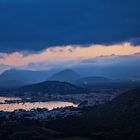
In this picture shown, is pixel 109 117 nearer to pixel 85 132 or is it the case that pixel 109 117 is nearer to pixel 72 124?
pixel 72 124

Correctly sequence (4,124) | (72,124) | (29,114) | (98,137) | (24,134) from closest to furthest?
(98,137) < (24,134) < (72,124) < (4,124) < (29,114)

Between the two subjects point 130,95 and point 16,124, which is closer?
point 16,124

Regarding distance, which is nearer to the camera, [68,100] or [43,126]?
[43,126]

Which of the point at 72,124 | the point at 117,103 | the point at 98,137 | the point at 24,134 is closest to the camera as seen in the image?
the point at 98,137

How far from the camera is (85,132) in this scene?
2427 inches

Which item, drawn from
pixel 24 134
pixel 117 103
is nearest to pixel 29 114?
pixel 117 103

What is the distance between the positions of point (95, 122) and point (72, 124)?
3.33 m

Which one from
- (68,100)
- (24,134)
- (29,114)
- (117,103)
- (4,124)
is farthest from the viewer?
(68,100)

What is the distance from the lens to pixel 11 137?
5988 centimetres

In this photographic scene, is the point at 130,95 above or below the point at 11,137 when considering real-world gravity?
above

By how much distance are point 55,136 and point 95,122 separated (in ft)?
42.6

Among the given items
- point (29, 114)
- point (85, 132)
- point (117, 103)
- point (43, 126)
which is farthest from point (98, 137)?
point (29, 114)

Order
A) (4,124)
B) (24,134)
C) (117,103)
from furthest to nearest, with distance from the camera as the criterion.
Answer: (117,103) < (4,124) < (24,134)

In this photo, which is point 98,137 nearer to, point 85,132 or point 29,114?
point 85,132
